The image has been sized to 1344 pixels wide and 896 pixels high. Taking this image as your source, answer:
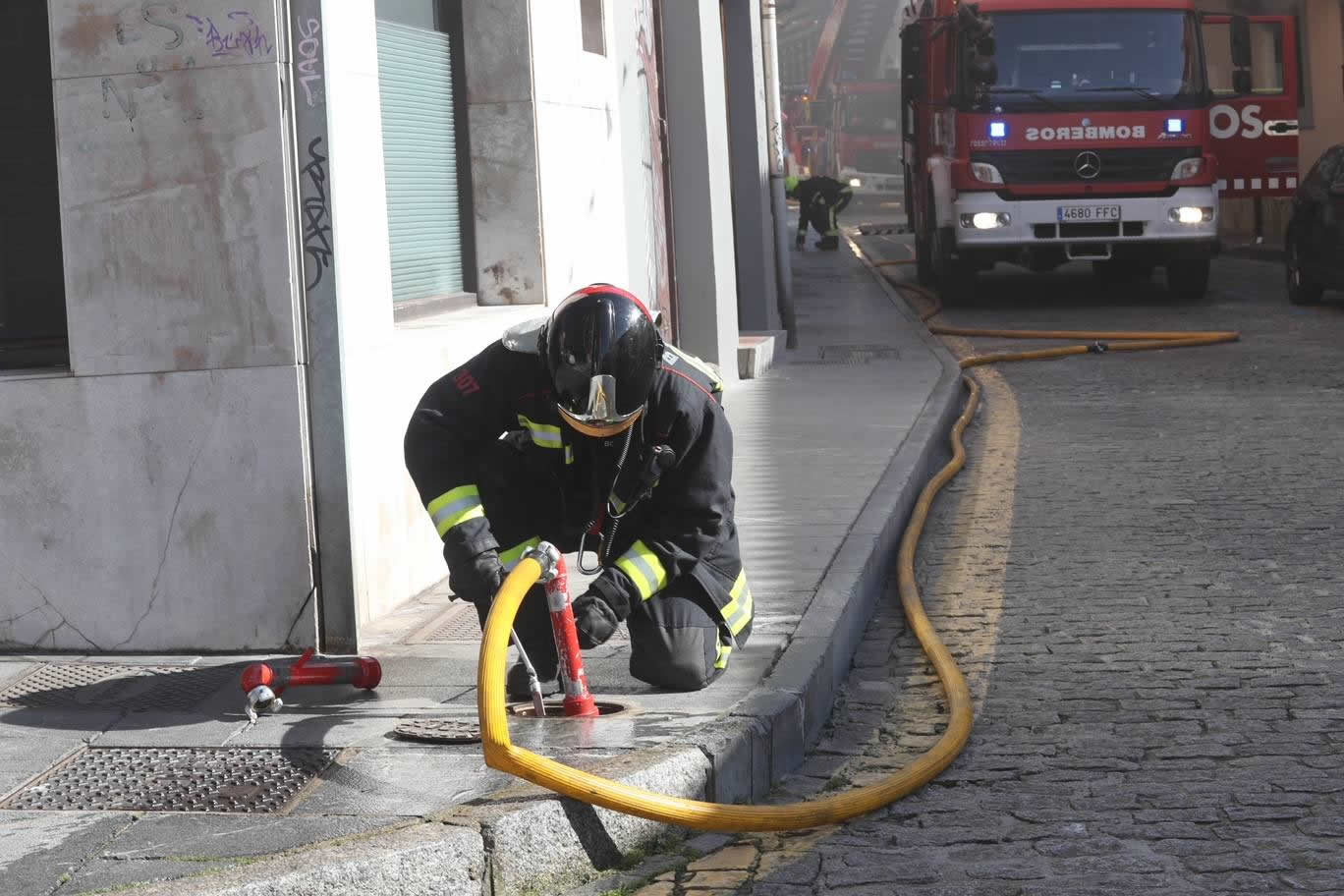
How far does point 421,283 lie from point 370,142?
1.64 meters

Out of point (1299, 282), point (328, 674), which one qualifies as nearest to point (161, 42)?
point (328, 674)

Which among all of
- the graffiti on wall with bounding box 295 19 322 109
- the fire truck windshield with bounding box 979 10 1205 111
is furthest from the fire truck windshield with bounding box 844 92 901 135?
the graffiti on wall with bounding box 295 19 322 109

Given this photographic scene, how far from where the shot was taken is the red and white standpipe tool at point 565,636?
4.39 metres

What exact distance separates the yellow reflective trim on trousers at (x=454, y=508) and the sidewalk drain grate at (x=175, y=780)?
65 centimetres

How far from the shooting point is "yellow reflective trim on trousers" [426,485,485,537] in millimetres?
4680

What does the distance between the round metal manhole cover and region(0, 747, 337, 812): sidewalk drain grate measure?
0.20 m

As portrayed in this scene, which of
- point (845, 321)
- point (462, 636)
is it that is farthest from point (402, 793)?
point (845, 321)

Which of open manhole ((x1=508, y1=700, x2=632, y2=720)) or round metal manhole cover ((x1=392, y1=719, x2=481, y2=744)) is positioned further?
open manhole ((x1=508, y1=700, x2=632, y2=720))

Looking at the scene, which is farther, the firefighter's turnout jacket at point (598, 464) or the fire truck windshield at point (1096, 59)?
the fire truck windshield at point (1096, 59)

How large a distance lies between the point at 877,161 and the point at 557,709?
145ft

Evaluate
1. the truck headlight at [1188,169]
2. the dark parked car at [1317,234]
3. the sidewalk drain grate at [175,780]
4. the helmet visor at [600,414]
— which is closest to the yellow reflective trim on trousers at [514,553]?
the helmet visor at [600,414]

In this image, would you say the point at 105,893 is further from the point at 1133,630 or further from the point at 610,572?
the point at 1133,630

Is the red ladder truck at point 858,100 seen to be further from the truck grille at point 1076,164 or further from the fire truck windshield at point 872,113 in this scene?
the truck grille at point 1076,164

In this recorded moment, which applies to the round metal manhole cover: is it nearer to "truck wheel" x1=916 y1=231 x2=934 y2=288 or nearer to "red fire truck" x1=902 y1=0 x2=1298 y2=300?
"red fire truck" x1=902 y1=0 x2=1298 y2=300
